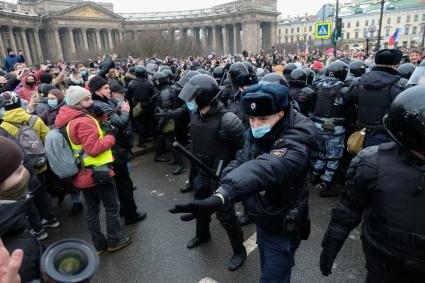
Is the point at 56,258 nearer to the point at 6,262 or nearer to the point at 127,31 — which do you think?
Answer: the point at 6,262

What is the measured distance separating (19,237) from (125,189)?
317 centimetres

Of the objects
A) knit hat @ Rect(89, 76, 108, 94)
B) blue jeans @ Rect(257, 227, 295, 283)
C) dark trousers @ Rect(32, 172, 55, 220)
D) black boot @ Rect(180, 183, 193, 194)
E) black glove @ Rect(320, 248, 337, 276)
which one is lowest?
black boot @ Rect(180, 183, 193, 194)

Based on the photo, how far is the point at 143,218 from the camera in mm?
4969

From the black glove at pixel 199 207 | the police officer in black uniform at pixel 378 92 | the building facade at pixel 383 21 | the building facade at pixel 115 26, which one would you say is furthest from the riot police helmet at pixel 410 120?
the building facade at pixel 383 21

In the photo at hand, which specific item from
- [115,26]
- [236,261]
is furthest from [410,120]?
[115,26]

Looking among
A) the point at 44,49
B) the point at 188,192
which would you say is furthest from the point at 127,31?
the point at 188,192

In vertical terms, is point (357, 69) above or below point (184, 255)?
above

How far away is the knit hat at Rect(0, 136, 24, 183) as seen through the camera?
1625 millimetres

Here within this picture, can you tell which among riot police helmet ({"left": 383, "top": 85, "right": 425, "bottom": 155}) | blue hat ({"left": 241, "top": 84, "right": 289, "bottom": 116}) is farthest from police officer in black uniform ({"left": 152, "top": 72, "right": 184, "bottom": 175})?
riot police helmet ({"left": 383, "top": 85, "right": 425, "bottom": 155})

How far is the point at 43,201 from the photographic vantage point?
472 centimetres

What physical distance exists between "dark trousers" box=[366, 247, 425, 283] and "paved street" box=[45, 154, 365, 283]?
1579 millimetres

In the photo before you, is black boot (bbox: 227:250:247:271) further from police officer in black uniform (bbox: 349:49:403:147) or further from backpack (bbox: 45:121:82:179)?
police officer in black uniform (bbox: 349:49:403:147)

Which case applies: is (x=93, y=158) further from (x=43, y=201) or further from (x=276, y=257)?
(x=276, y=257)

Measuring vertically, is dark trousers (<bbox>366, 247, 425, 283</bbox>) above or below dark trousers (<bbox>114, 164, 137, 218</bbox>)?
above
